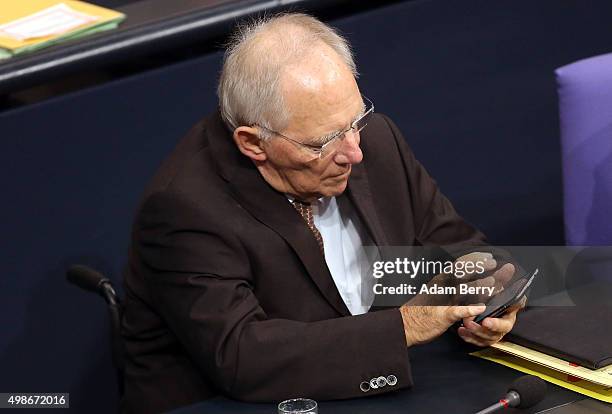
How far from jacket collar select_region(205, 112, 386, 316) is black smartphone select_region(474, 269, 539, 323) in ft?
1.06

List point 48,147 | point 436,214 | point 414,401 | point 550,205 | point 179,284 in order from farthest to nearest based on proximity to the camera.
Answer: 1. point 550,205
2. point 48,147
3. point 436,214
4. point 179,284
5. point 414,401

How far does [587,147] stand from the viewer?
257 centimetres

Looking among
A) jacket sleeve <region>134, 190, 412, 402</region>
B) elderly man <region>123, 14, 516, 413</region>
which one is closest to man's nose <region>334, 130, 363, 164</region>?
elderly man <region>123, 14, 516, 413</region>

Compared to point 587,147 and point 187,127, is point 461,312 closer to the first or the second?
point 587,147

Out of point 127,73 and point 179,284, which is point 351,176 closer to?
point 179,284

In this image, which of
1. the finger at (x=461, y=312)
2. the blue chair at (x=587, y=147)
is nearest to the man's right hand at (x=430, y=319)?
the finger at (x=461, y=312)

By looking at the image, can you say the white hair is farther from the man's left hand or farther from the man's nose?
the man's left hand

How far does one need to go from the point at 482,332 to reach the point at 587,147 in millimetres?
654

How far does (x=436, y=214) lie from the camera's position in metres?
2.54

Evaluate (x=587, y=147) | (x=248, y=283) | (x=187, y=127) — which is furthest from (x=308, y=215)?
(x=187, y=127)

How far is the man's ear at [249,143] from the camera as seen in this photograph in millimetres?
2229

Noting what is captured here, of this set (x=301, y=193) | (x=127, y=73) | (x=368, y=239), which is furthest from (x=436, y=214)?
(x=127, y=73)

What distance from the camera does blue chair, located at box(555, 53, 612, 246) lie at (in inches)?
100

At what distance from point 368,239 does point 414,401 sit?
19.4 inches
